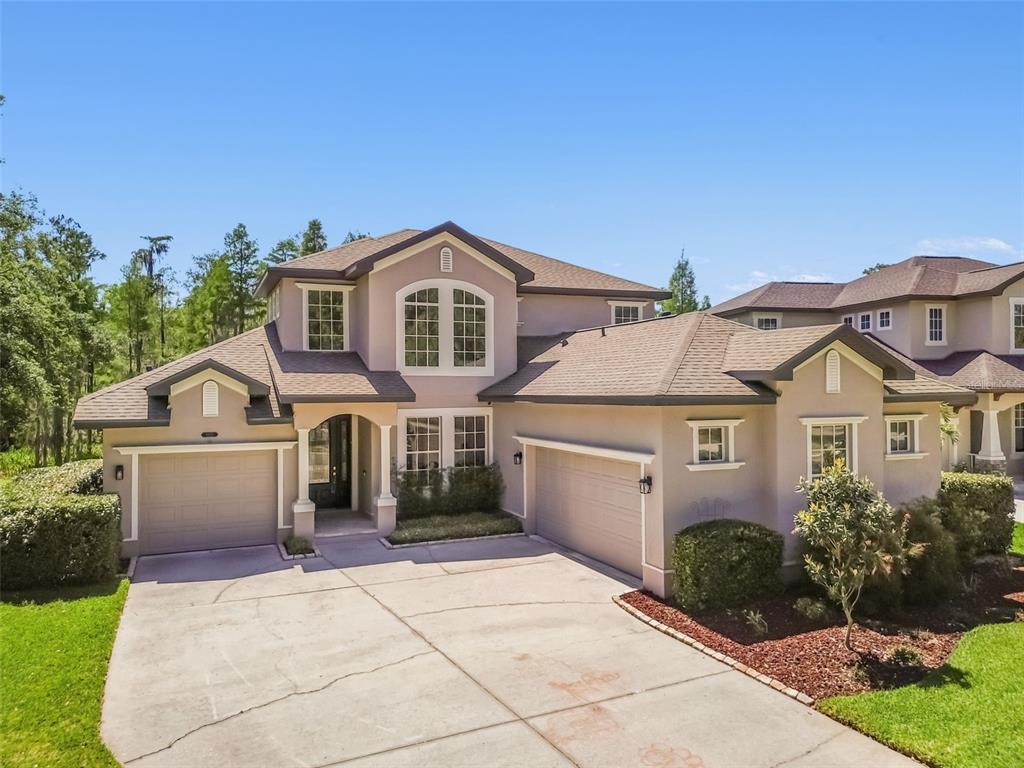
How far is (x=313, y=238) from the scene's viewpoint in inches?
1897

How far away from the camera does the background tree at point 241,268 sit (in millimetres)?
41719

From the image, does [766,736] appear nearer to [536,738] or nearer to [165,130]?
[536,738]

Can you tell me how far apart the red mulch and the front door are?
33.6ft

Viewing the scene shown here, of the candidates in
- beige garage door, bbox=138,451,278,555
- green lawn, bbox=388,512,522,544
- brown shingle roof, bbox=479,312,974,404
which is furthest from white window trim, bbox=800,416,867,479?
beige garage door, bbox=138,451,278,555

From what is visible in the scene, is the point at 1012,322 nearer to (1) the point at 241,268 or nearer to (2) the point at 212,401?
(2) the point at 212,401

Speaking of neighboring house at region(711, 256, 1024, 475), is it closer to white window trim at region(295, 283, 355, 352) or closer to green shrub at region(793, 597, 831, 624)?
green shrub at region(793, 597, 831, 624)

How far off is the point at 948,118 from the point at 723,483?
970 centimetres

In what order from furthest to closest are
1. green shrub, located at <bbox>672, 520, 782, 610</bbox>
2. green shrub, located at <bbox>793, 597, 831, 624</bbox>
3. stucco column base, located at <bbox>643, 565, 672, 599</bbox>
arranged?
stucco column base, located at <bbox>643, 565, 672, 599</bbox>, green shrub, located at <bbox>672, 520, 782, 610</bbox>, green shrub, located at <bbox>793, 597, 831, 624</bbox>

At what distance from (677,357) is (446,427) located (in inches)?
280

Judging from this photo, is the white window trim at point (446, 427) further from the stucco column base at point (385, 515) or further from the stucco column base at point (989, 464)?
the stucco column base at point (989, 464)

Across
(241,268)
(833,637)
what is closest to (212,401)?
(833,637)

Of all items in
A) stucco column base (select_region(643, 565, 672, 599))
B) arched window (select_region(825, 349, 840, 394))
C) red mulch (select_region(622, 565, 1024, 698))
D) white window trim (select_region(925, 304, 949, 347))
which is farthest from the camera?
white window trim (select_region(925, 304, 949, 347))

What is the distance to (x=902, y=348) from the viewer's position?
86.4ft

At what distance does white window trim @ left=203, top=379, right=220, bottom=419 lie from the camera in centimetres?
1398
